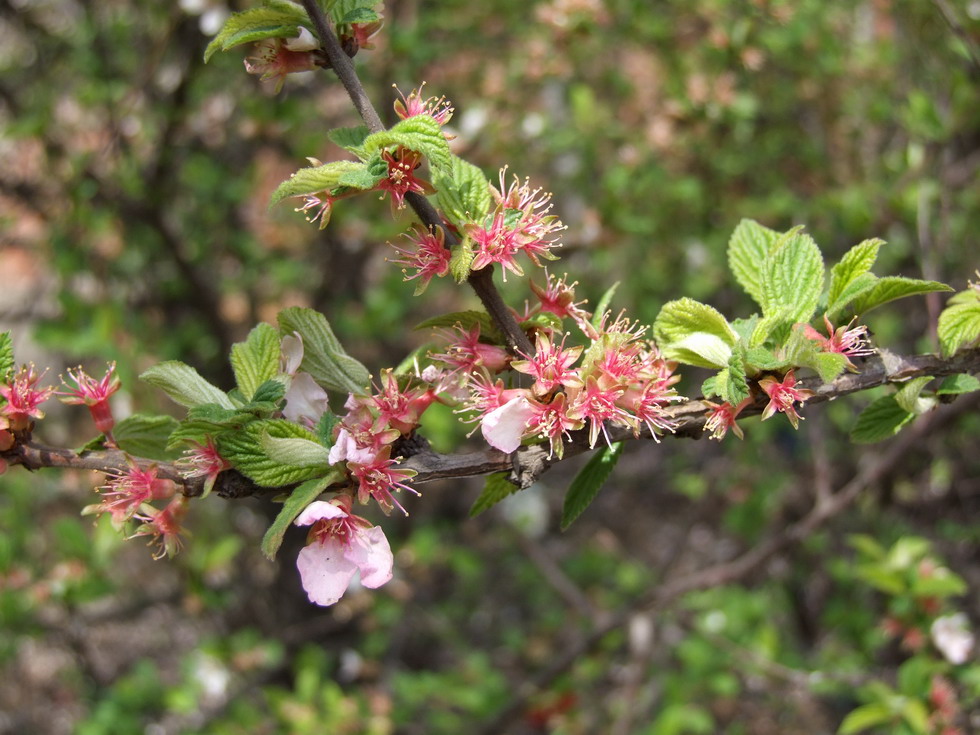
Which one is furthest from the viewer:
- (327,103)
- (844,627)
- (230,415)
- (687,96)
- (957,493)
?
Result: (327,103)

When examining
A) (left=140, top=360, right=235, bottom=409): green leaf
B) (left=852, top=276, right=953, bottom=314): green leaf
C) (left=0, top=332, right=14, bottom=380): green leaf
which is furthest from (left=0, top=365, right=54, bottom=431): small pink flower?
(left=852, top=276, right=953, bottom=314): green leaf

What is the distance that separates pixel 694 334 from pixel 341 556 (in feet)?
1.47

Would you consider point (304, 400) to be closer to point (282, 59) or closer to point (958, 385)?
point (282, 59)

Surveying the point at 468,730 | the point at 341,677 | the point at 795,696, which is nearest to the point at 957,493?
the point at 795,696

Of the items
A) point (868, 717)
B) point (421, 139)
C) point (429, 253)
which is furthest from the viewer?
point (868, 717)

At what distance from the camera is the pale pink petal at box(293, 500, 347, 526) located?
0.78 m

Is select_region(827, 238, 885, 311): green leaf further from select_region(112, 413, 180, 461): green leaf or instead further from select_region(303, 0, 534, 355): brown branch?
select_region(112, 413, 180, 461): green leaf

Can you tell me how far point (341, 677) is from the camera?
10.5 feet

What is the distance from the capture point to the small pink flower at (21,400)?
87 cm

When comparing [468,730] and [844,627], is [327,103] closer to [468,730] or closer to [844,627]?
[468,730]

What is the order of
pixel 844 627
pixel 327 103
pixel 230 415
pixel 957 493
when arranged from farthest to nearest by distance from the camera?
pixel 327 103 → pixel 957 493 → pixel 844 627 → pixel 230 415

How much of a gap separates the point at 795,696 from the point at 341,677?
1.65 m

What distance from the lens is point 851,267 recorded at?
0.90 metres

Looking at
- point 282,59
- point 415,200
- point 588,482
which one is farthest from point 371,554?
point 282,59
